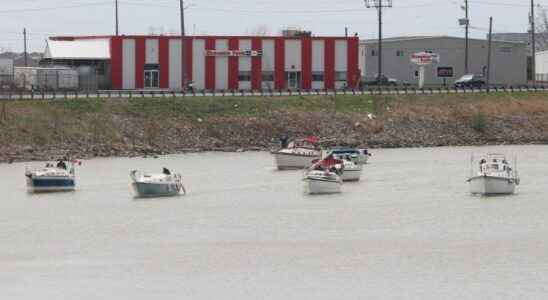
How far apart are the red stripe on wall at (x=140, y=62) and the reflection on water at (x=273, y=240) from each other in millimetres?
37282

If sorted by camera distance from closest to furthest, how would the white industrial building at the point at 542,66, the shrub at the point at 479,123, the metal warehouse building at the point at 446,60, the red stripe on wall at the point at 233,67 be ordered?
the shrub at the point at 479,123, the red stripe on wall at the point at 233,67, the metal warehouse building at the point at 446,60, the white industrial building at the point at 542,66

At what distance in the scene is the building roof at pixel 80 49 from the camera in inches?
4454

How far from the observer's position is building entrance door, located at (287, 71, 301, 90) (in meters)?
116

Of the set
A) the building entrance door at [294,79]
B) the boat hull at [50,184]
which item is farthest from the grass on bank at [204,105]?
the boat hull at [50,184]

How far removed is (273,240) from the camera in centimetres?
5288

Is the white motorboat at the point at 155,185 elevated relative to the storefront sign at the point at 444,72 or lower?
lower

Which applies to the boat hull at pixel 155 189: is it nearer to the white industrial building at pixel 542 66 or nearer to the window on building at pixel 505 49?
the window on building at pixel 505 49

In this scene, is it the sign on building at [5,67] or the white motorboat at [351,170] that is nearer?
the white motorboat at [351,170]

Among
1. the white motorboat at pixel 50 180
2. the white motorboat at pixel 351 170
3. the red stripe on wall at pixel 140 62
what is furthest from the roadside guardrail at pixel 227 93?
the white motorboat at pixel 50 180

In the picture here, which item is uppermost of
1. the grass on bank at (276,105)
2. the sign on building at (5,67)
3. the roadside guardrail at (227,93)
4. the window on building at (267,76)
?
the sign on building at (5,67)

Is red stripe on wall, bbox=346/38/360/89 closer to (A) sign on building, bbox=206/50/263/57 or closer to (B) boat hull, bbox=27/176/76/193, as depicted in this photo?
(A) sign on building, bbox=206/50/263/57

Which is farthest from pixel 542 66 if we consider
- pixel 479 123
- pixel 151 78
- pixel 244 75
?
pixel 151 78

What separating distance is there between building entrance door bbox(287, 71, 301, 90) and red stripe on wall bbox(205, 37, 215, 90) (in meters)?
5.94

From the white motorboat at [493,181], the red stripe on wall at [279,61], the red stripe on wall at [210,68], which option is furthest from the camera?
the red stripe on wall at [279,61]
